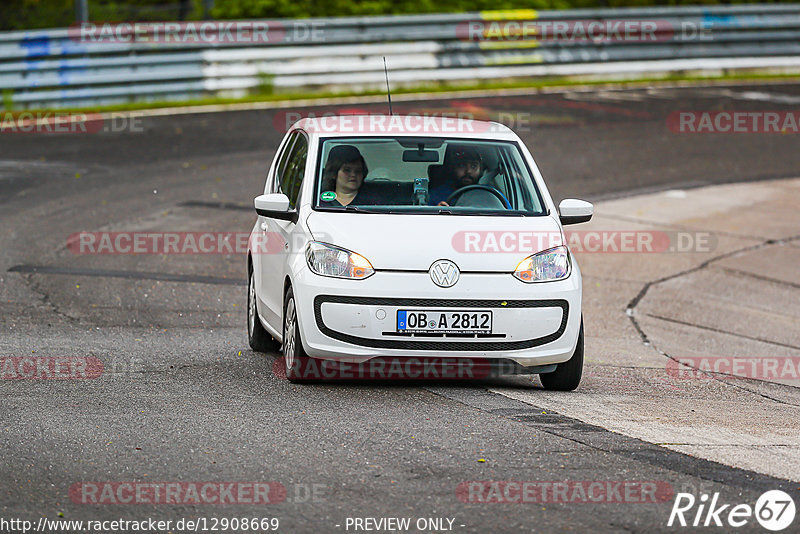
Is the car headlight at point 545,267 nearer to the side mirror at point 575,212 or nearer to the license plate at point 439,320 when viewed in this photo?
the license plate at point 439,320

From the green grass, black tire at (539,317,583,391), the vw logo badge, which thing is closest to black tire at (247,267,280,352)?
the vw logo badge

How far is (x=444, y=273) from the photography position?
742 centimetres

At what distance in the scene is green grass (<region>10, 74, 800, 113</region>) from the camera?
71.9 ft

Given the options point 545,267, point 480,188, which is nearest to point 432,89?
point 480,188

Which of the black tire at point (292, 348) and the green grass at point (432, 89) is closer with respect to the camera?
the black tire at point (292, 348)

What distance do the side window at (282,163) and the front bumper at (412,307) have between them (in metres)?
1.85

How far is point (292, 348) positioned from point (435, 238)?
107cm

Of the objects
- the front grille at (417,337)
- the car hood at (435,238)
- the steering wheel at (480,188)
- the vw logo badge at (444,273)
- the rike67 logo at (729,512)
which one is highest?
the steering wheel at (480,188)

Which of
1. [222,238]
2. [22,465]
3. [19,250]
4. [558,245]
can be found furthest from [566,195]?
[22,465]

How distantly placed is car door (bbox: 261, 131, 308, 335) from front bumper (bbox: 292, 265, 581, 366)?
0.56 meters

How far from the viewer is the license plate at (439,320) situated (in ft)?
24.3

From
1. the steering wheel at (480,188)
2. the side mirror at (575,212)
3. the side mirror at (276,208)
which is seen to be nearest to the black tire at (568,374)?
the side mirror at (575,212)

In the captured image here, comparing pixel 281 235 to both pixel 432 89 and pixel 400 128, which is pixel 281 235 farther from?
pixel 432 89

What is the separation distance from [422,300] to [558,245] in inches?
38.1
